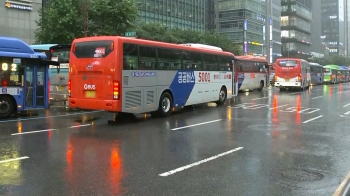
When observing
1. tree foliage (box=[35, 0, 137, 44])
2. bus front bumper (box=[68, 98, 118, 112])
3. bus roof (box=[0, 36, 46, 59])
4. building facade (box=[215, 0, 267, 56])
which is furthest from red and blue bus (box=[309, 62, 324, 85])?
bus roof (box=[0, 36, 46, 59])

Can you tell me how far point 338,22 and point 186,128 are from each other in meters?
190

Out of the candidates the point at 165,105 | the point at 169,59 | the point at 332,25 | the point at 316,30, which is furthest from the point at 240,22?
the point at 332,25

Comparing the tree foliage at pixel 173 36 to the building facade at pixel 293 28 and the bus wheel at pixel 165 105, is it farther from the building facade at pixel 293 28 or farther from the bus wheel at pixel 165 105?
the building facade at pixel 293 28

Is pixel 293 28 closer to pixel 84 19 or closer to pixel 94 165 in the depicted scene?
pixel 84 19

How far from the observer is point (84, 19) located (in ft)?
81.1

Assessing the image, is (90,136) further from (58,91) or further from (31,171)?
(58,91)

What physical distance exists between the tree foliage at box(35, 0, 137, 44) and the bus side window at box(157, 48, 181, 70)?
36.9 ft

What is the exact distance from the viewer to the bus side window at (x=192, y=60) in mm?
16398

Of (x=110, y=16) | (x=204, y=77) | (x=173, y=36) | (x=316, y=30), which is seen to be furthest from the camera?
(x=316, y=30)

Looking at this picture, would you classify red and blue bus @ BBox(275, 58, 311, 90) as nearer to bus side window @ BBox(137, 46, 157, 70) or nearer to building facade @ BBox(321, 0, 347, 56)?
bus side window @ BBox(137, 46, 157, 70)

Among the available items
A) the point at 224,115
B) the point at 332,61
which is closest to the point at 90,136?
the point at 224,115

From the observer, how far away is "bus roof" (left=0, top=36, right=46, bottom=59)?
45.6ft

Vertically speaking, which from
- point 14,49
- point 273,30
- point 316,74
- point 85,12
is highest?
point 273,30

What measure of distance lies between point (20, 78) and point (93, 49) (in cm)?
356
